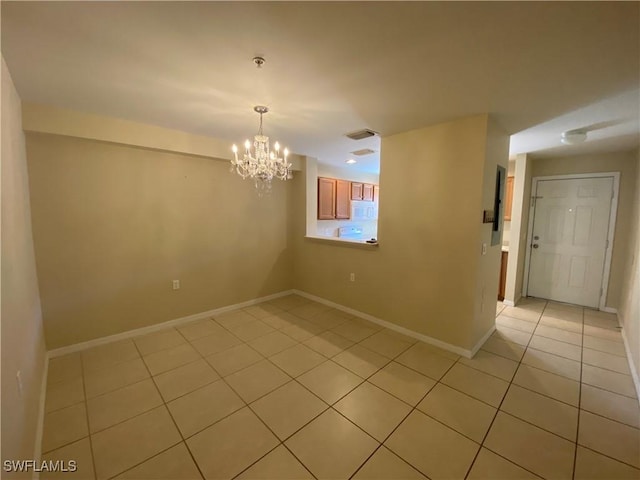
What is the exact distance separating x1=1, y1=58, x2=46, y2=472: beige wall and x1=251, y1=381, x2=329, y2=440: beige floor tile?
4.00 feet

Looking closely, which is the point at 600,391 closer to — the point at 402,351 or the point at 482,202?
the point at 402,351

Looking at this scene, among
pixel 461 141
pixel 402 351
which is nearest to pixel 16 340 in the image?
pixel 402 351

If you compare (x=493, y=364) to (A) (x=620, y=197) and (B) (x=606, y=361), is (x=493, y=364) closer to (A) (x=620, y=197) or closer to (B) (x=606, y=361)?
(B) (x=606, y=361)

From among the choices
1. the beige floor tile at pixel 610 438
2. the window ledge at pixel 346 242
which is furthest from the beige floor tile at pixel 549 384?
the window ledge at pixel 346 242

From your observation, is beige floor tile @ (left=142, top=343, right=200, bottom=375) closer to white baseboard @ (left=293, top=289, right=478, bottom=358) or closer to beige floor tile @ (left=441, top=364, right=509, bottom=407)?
white baseboard @ (left=293, top=289, right=478, bottom=358)

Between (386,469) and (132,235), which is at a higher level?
(132,235)

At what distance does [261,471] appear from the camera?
4.82 ft

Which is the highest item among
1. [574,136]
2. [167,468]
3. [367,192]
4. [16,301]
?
[574,136]

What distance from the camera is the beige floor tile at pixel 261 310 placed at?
3.68 meters

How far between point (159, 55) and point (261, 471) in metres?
2.49

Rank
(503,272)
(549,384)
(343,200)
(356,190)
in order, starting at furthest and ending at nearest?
(356,190), (343,200), (503,272), (549,384)

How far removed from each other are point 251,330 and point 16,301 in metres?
2.03

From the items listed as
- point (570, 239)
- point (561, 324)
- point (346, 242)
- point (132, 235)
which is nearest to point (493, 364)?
point (561, 324)

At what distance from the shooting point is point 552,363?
8.25ft
